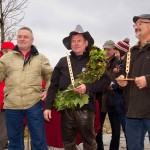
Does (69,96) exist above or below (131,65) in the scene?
below

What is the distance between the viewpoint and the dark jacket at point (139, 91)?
393 cm

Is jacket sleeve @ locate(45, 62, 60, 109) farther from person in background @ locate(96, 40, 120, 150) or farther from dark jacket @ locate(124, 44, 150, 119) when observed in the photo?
person in background @ locate(96, 40, 120, 150)

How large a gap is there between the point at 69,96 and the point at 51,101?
1.25ft

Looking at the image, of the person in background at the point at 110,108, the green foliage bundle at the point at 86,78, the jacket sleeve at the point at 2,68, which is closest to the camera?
the green foliage bundle at the point at 86,78

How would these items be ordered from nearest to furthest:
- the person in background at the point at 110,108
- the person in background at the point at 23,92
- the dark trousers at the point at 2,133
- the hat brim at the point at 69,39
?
the hat brim at the point at 69,39, the person in background at the point at 23,92, the person in background at the point at 110,108, the dark trousers at the point at 2,133

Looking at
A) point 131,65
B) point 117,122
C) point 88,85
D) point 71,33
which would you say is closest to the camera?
point 131,65

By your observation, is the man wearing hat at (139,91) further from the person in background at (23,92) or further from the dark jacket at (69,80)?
the person in background at (23,92)

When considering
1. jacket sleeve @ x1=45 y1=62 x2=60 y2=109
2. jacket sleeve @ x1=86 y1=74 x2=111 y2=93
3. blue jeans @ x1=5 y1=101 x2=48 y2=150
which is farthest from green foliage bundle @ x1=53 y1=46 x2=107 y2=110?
blue jeans @ x1=5 y1=101 x2=48 y2=150

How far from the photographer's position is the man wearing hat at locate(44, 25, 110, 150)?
4652 mm

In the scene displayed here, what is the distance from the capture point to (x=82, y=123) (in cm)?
463

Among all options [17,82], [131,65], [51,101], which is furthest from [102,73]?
[17,82]

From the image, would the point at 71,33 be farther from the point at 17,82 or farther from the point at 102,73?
the point at 17,82

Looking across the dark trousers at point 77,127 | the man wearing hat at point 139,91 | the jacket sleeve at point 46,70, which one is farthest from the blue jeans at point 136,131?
the jacket sleeve at point 46,70

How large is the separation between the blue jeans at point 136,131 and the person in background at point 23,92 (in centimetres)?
151
